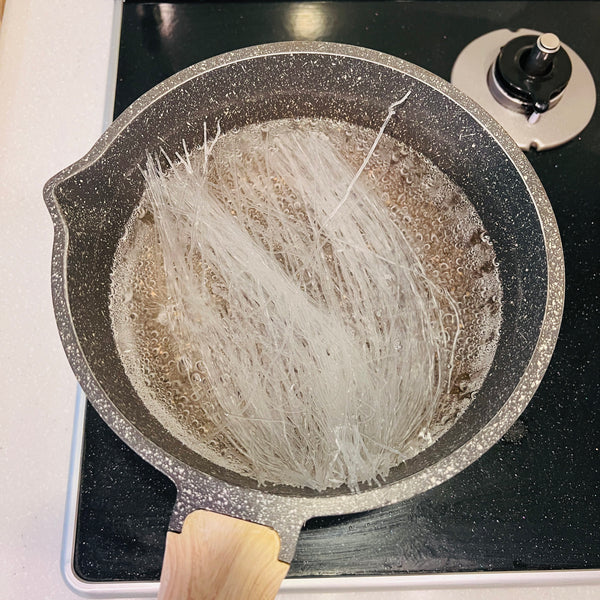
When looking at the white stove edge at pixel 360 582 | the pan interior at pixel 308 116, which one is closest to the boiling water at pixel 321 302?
the pan interior at pixel 308 116

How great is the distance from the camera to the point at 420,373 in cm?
65

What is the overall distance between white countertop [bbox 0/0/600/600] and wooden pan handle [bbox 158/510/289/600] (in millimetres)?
168

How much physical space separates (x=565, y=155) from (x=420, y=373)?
1.28 ft

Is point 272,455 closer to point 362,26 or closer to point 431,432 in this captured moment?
point 431,432

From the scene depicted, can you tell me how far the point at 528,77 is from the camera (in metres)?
0.76

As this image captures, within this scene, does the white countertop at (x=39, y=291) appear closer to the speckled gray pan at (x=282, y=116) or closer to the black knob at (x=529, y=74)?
the speckled gray pan at (x=282, y=116)

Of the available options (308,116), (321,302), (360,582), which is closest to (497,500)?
(360,582)

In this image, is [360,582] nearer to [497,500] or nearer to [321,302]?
[497,500]

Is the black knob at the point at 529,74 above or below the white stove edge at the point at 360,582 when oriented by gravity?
above

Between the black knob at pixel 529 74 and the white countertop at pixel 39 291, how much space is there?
1.79 feet

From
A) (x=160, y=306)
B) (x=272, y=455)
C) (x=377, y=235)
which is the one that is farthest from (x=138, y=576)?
(x=377, y=235)

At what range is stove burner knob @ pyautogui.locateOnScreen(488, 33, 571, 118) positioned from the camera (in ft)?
2.48

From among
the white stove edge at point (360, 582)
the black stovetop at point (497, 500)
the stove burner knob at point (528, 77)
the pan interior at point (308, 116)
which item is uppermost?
the stove burner knob at point (528, 77)

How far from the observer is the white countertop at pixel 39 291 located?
25.0 inches
